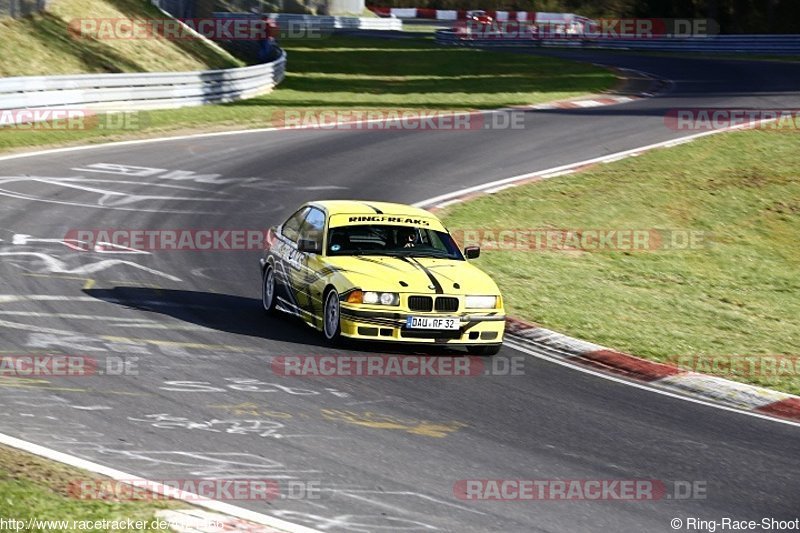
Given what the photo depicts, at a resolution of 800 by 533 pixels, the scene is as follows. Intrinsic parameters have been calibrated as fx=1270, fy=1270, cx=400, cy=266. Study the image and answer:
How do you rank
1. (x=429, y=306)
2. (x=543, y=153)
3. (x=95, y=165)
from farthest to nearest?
(x=543, y=153) < (x=95, y=165) < (x=429, y=306)

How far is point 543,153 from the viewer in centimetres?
2816

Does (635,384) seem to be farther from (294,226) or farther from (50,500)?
(50,500)

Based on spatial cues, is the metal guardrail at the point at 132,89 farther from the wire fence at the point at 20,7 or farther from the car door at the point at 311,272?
the car door at the point at 311,272

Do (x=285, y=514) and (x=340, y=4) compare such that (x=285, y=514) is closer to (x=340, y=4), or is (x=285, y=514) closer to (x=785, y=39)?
(x=785, y=39)

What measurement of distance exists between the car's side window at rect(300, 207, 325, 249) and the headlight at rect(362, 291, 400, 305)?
1.40 metres

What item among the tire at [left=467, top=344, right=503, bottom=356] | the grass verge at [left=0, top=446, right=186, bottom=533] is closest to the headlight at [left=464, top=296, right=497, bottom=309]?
the tire at [left=467, top=344, right=503, bottom=356]

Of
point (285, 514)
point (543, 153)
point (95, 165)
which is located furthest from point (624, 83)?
point (285, 514)

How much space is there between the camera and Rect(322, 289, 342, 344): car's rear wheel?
1285cm

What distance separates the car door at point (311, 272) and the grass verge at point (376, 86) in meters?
13.3

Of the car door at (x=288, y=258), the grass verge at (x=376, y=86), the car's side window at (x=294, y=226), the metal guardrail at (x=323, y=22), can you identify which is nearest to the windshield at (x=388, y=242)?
the car door at (x=288, y=258)

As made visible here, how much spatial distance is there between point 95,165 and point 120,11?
17.5 metres

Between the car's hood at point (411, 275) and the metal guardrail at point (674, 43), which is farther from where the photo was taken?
the metal guardrail at point (674, 43)

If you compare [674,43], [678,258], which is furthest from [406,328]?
[674,43]

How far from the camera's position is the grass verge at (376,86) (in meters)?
29.7
